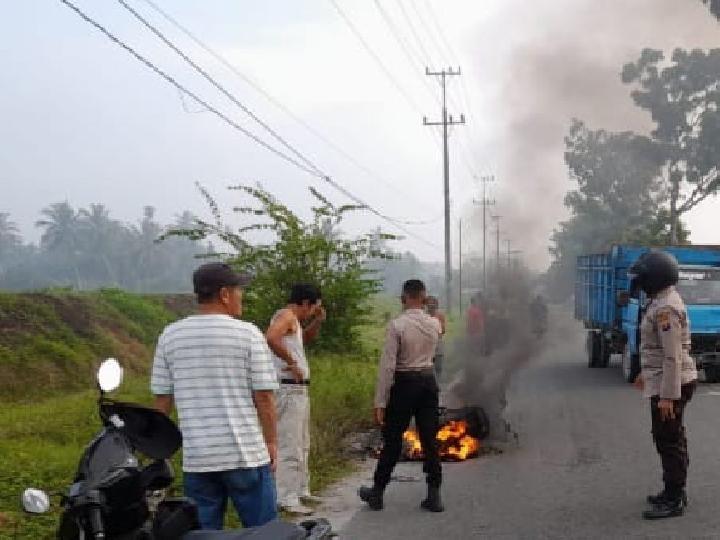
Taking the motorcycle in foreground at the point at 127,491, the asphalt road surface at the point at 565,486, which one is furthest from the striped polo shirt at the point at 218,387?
the asphalt road surface at the point at 565,486

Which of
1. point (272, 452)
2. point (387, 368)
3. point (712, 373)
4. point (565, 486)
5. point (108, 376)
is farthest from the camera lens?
point (712, 373)

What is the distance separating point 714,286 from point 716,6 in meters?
22.5

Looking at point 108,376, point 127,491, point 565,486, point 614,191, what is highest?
point 614,191

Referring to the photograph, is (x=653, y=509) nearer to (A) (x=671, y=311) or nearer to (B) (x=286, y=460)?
(A) (x=671, y=311)

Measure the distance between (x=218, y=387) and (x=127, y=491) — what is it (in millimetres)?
1172

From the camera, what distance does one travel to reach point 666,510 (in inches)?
277

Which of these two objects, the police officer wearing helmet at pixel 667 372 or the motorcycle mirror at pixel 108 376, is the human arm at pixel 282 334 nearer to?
the police officer wearing helmet at pixel 667 372

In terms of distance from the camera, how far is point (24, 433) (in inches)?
463

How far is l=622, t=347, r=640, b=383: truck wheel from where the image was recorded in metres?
17.5

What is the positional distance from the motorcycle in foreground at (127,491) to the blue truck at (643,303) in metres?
13.4

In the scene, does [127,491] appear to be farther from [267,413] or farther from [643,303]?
[643,303]

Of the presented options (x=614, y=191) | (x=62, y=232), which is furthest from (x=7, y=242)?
(x=614, y=191)

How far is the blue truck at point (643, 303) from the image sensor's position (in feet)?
56.7

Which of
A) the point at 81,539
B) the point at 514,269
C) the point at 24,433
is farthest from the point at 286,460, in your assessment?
the point at 514,269
